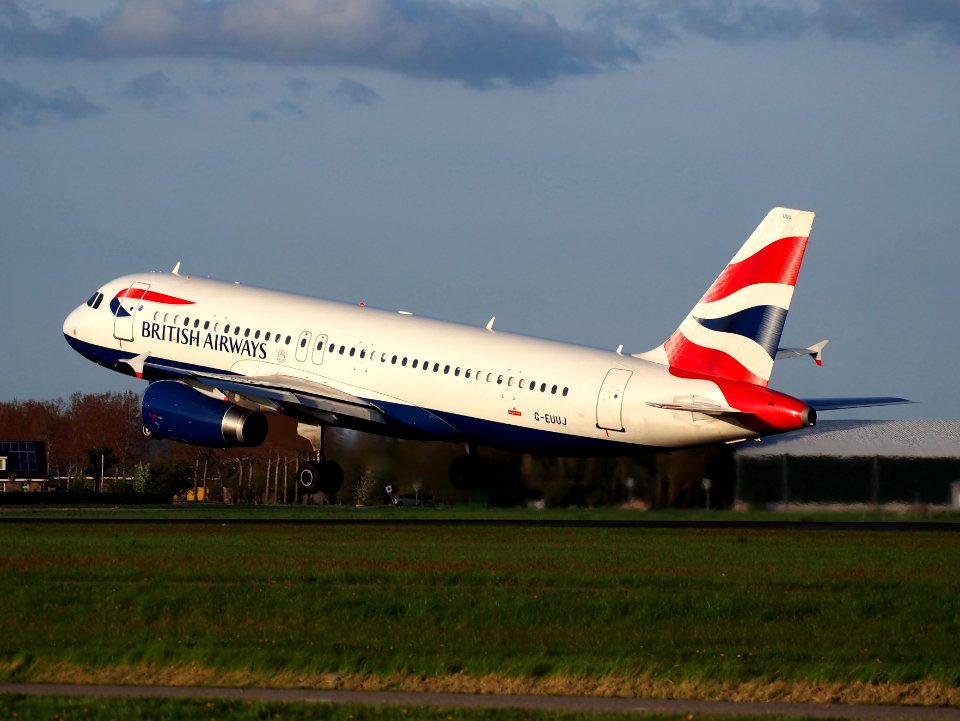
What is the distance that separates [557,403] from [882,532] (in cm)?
1057

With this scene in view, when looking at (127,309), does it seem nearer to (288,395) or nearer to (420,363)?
(288,395)

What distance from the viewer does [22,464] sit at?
12169 cm

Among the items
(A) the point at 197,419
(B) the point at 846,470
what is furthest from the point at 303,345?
(B) the point at 846,470

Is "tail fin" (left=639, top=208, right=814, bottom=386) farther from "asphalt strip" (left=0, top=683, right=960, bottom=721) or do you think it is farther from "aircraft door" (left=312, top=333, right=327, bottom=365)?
"asphalt strip" (left=0, top=683, right=960, bottom=721)

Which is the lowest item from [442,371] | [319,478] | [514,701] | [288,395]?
[514,701]

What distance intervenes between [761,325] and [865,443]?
4.67 m

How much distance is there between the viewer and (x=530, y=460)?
53.7 meters

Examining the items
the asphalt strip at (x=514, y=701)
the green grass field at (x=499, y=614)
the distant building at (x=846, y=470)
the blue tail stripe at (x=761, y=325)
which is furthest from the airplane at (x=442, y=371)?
the asphalt strip at (x=514, y=701)

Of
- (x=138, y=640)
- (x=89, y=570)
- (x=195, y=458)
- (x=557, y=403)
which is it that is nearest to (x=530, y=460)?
(x=557, y=403)

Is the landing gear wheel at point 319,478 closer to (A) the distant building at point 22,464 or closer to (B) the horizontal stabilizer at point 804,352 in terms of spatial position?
(B) the horizontal stabilizer at point 804,352

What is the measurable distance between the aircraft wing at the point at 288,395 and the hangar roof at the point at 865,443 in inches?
497

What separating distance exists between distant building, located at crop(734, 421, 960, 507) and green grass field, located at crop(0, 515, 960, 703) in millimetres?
5347

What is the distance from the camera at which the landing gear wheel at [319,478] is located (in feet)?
188

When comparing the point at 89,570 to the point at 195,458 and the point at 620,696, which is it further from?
the point at 195,458
